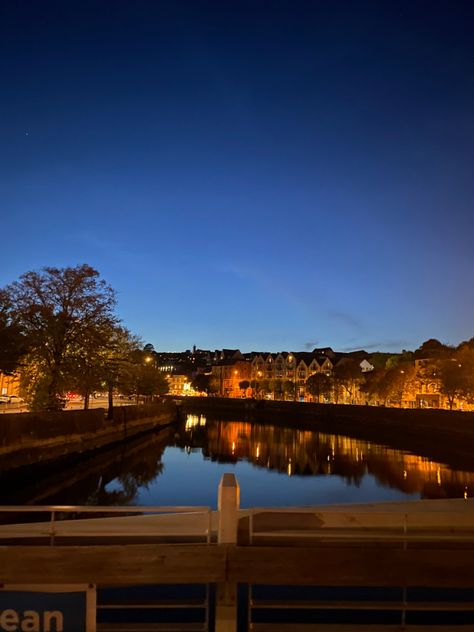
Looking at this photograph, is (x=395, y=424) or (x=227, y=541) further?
(x=395, y=424)

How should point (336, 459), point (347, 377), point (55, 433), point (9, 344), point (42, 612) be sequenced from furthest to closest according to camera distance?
point (347, 377) < point (336, 459) < point (55, 433) < point (9, 344) < point (42, 612)

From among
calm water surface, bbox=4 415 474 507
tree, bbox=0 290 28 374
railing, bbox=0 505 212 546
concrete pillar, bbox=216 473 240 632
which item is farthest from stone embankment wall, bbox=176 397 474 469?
concrete pillar, bbox=216 473 240 632

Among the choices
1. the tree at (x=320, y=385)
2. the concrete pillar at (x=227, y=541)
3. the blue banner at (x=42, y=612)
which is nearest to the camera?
the blue banner at (x=42, y=612)

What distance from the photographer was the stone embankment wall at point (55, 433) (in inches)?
1119

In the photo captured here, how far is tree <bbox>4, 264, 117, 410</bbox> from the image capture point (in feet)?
125

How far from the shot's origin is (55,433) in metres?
35.0

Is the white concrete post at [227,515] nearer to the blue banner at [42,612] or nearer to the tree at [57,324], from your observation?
the blue banner at [42,612]

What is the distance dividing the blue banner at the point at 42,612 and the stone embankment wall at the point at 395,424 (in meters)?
42.4

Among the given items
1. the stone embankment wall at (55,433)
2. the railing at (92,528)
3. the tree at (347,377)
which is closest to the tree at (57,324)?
the stone embankment wall at (55,433)

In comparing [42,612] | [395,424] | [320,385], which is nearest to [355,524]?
[42,612]

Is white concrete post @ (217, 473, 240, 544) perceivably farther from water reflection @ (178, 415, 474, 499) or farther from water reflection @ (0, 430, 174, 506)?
water reflection @ (178, 415, 474, 499)

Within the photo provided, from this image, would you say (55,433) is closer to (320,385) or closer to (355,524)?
(355,524)

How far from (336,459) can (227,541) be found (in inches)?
1750

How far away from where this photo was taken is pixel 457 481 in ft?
120
